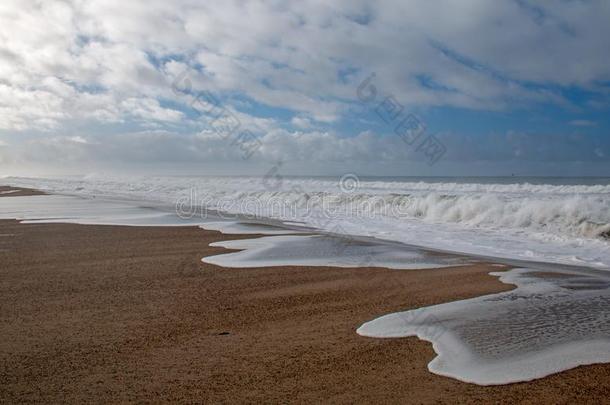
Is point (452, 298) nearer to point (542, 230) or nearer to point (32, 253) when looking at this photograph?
point (32, 253)

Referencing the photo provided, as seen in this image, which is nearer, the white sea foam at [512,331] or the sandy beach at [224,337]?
the sandy beach at [224,337]

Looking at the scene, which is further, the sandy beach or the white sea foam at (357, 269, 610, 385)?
the white sea foam at (357, 269, 610, 385)

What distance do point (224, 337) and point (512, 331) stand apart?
284 cm

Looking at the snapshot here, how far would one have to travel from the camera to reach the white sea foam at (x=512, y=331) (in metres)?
3.95

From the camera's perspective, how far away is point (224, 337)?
4695mm

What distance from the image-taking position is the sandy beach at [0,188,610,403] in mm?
3514

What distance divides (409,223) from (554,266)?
863 centimetres

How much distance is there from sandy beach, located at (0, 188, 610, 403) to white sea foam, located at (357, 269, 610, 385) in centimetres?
17

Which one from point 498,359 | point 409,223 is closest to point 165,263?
point 498,359

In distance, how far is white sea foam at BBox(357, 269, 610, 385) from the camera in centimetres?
395

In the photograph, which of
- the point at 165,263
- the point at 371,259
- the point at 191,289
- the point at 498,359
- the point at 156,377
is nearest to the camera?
the point at 156,377

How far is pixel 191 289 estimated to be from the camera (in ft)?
22.2

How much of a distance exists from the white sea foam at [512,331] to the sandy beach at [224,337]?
0.56ft

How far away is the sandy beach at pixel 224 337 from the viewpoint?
351cm
